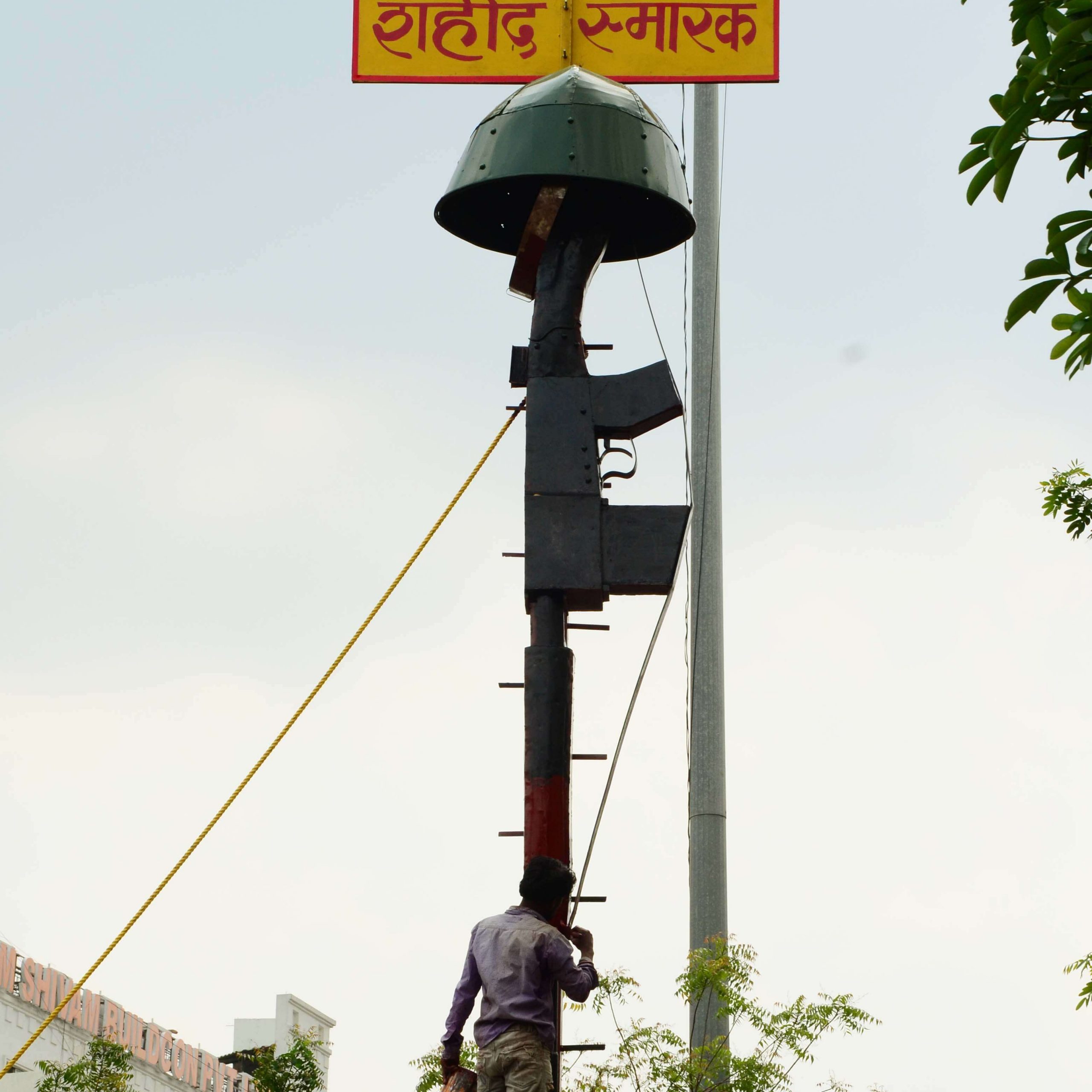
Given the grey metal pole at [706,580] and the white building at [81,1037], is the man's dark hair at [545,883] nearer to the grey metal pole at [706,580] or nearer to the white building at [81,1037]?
the grey metal pole at [706,580]

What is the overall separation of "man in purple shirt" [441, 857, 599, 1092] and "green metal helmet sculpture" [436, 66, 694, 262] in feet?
10.1

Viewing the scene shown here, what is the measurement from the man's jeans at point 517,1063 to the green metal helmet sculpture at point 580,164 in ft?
11.9

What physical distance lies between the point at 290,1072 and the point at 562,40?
14312mm

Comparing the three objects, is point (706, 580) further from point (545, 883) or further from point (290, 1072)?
point (290, 1072)

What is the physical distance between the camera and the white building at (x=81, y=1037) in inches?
1193

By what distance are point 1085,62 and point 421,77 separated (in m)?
4.98

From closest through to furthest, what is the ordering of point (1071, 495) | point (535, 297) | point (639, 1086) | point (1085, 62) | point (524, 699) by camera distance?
point (1085, 62), point (524, 699), point (535, 297), point (1071, 495), point (639, 1086)

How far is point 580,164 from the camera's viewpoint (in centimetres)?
736

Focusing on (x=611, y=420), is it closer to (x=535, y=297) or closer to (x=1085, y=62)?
(x=535, y=297)

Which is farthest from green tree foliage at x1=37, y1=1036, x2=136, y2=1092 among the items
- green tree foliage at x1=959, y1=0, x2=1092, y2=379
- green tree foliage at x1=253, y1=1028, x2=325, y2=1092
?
green tree foliage at x1=959, y1=0, x2=1092, y2=379

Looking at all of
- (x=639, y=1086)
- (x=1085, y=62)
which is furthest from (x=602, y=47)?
(x=639, y=1086)

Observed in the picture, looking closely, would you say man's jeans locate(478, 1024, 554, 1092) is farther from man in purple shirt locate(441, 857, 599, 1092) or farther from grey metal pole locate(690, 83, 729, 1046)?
grey metal pole locate(690, 83, 729, 1046)

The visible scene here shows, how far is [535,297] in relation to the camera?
7.51m

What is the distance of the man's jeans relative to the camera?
19.4ft
